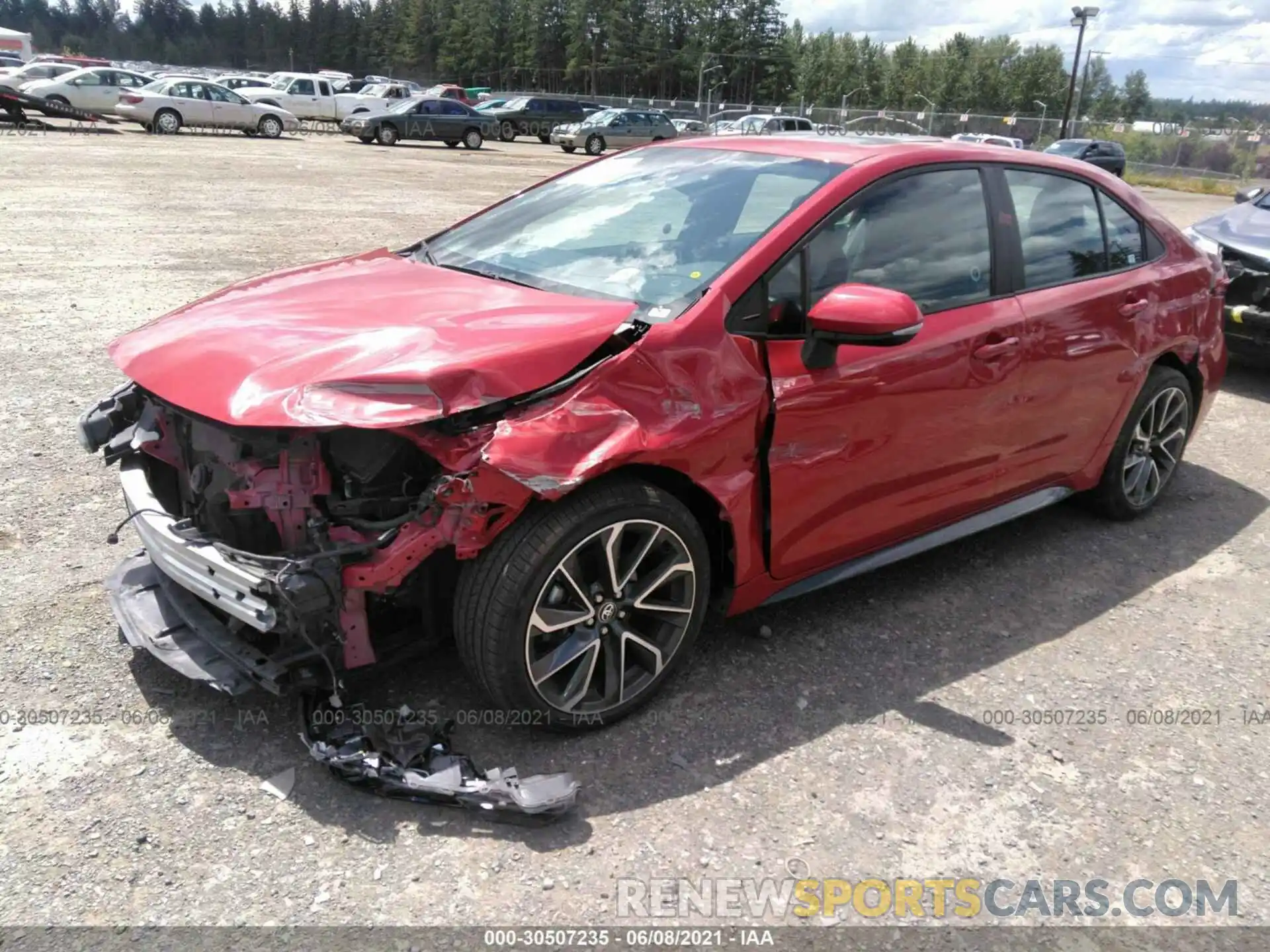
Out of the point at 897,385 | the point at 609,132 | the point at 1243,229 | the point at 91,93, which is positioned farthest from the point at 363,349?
the point at 609,132

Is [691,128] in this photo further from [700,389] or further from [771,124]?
[700,389]

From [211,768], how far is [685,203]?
2.41 m

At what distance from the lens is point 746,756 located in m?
2.92

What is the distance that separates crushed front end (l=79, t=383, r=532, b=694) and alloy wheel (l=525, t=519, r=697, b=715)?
0.31 metres

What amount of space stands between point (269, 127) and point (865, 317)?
3185cm

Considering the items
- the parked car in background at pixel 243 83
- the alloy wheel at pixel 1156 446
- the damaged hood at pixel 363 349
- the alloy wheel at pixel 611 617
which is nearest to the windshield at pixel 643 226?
the damaged hood at pixel 363 349

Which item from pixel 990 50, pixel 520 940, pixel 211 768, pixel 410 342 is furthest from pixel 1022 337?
pixel 990 50

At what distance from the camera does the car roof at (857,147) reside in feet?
11.6

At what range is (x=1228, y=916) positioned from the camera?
2.45 m

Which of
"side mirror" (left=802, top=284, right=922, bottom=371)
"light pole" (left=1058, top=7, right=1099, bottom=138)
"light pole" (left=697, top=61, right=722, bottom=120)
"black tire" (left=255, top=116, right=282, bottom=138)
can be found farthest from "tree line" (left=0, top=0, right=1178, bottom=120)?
"side mirror" (left=802, top=284, right=922, bottom=371)

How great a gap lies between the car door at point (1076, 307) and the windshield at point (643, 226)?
1107 mm

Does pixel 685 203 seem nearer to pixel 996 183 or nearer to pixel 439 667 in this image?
pixel 996 183

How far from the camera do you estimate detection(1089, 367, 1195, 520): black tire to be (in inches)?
180
